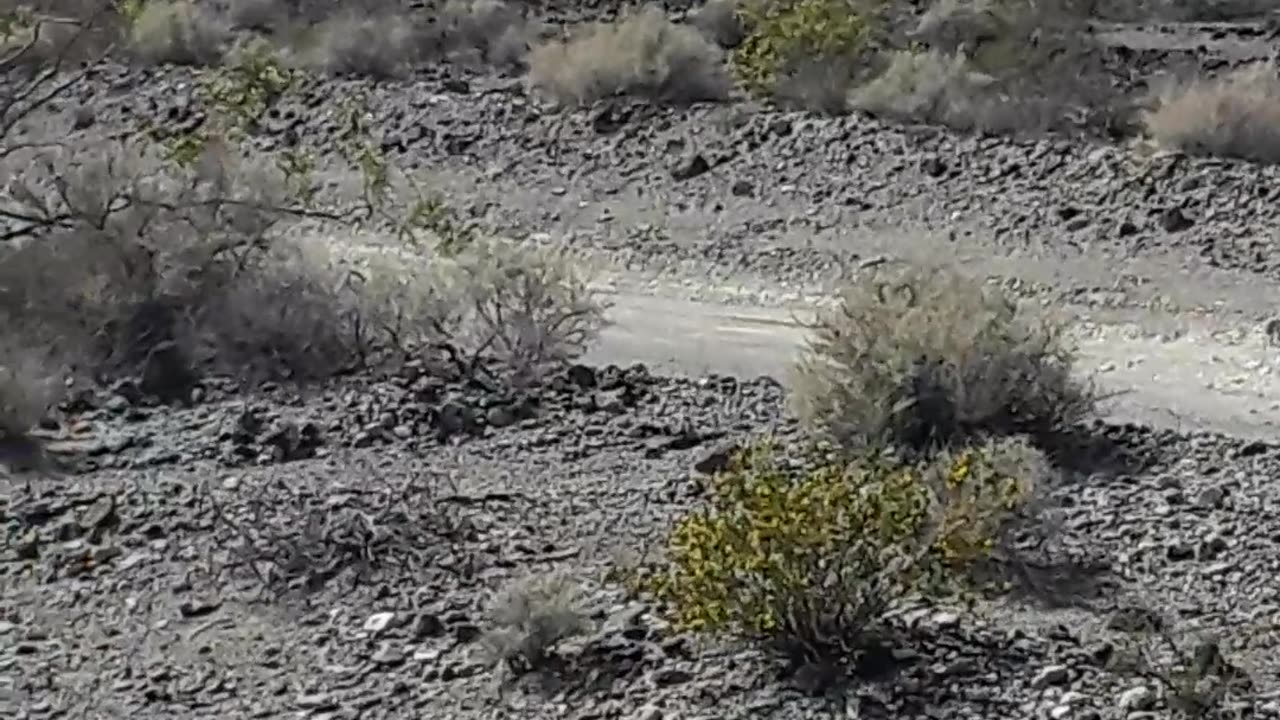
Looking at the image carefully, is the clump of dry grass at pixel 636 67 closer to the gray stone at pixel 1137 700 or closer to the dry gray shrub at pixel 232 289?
the dry gray shrub at pixel 232 289

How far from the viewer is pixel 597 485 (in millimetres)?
10008

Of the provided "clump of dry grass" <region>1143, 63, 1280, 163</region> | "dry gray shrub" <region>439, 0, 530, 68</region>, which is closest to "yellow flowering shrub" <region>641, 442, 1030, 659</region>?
"clump of dry grass" <region>1143, 63, 1280, 163</region>

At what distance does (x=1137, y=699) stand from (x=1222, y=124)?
→ 1095 cm

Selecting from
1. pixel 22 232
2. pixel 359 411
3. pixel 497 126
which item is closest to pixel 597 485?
pixel 359 411

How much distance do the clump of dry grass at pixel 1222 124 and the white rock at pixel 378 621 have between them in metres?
10.4

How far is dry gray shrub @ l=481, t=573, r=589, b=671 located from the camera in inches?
300

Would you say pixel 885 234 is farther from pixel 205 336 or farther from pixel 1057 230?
pixel 205 336

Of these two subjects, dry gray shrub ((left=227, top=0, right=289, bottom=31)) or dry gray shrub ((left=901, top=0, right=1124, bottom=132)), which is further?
dry gray shrub ((left=227, top=0, right=289, bottom=31))

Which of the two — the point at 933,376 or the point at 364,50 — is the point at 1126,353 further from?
the point at 364,50

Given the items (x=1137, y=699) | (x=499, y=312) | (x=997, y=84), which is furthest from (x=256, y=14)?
(x=1137, y=699)

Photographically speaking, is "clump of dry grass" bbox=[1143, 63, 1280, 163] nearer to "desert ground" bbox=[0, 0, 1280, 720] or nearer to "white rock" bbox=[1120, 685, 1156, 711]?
"desert ground" bbox=[0, 0, 1280, 720]

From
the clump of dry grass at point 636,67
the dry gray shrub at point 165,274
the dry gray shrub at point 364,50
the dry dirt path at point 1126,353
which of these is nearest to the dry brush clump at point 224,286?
the dry gray shrub at point 165,274

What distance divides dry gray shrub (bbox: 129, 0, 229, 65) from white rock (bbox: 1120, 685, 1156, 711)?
18.9 metres

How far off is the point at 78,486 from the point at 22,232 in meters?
3.48
